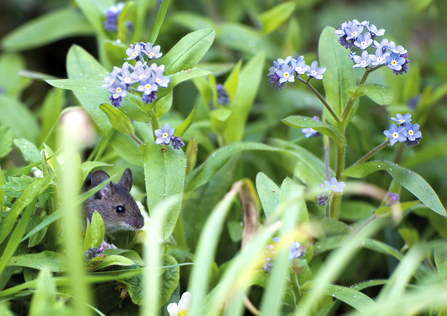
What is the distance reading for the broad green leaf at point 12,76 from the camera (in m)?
2.89

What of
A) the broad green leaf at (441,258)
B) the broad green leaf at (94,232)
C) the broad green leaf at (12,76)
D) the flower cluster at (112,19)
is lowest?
the broad green leaf at (94,232)

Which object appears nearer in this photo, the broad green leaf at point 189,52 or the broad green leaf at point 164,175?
the broad green leaf at point 164,175

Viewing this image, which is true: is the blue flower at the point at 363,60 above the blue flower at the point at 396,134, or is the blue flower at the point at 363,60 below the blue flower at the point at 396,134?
above

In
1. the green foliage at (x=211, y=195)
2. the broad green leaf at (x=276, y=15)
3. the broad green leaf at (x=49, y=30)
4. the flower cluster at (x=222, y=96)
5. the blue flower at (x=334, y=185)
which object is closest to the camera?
the green foliage at (x=211, y=195)

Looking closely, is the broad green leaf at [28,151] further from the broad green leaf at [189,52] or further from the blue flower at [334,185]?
the blue flower at [334,185]

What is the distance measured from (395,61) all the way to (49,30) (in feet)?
8.53

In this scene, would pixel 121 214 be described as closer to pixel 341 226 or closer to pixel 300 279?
pixel 300 279

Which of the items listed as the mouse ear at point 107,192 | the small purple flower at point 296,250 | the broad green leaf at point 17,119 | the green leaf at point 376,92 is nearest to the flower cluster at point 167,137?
the mouse ear at point 107,192

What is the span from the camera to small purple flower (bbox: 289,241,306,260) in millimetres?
1360

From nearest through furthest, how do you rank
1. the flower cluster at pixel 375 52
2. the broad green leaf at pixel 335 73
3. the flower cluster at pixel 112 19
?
the flower cluster at pixel 375 52, the broad green leaf at pixel 335 73, the flower cluster at pixel 112 19

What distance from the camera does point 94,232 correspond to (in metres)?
1.52

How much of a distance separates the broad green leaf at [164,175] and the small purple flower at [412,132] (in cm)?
86

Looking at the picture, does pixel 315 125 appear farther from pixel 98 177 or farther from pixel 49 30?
pixel 49 30

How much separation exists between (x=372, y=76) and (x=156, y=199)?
6.14ft
